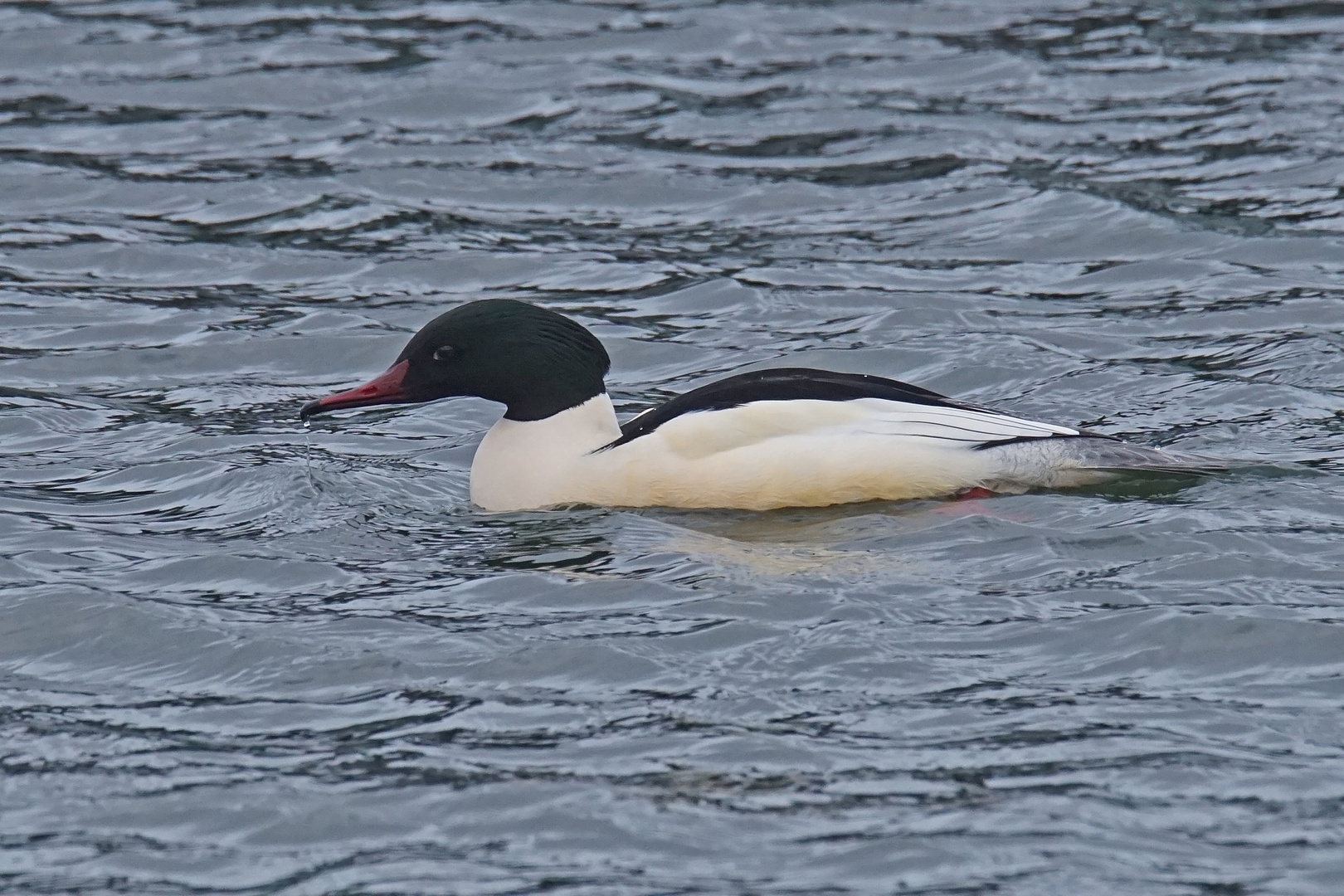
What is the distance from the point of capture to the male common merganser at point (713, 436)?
25.5ft

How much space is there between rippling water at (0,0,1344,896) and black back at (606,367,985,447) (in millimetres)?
425

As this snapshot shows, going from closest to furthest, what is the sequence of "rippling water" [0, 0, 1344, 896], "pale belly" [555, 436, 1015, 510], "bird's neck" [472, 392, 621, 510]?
"rippling water" [0, 0, 1344, 896]
"pale belly" [555, 436, 1015, 510]
"bird's neck" [472, 392, 621, 510]

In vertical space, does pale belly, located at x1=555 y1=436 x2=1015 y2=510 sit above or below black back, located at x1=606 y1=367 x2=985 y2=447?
below

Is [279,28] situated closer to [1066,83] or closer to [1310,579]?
[1066,83]

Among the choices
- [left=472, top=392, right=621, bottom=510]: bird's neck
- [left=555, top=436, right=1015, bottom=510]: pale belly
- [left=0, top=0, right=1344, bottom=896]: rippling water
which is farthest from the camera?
[left=472, top=392, right=621, bottom=510]: bird's neck

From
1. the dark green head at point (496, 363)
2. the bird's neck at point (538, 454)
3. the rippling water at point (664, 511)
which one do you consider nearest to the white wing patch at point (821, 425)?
the rippling water at point (664, 511)

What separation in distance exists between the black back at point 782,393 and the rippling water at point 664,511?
43cm

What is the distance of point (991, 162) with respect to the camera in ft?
43.3

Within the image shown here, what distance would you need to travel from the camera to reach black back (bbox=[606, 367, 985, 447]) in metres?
7.82

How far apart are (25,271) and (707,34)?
6179 mm

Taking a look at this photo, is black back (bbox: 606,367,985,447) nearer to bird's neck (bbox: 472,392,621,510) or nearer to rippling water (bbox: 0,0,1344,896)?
bird's neck (bbox: 472,392,621,510)

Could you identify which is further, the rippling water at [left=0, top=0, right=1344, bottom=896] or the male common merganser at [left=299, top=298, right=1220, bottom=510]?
the male common merganser at [left=299, top=298, right=1220, bottom=510]

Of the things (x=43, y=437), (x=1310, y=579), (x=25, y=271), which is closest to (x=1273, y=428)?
(x=1310, y=579)

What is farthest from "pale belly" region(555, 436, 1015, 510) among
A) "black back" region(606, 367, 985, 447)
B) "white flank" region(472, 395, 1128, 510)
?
"black back" region(606, 367, 985, 447)
